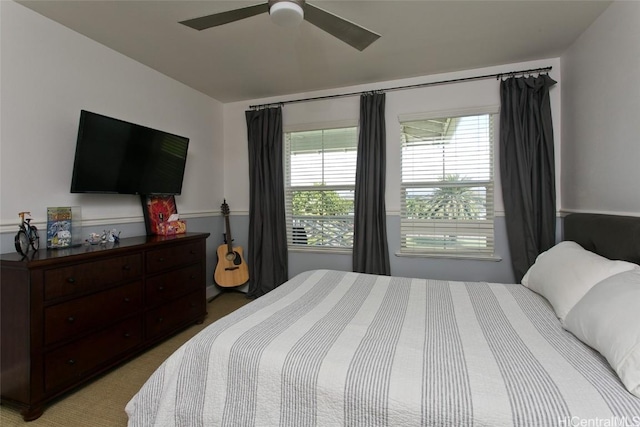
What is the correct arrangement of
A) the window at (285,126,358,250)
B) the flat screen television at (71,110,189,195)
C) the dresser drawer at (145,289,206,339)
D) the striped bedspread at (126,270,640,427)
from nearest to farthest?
the striped bedspread at (126,270,640,427) → the flat screen television at (71,110,189,195) → the dresser drawer at (145,289,206,339) → the window at (285,126,358,250)

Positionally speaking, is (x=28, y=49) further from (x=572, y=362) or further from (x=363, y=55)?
(x=572, y=362)

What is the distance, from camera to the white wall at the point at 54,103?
2.00m

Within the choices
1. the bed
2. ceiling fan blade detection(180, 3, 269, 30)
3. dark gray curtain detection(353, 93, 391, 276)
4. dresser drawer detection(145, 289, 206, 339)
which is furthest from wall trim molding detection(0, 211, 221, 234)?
dark gray curtain detection(353, 93, 391, 276)

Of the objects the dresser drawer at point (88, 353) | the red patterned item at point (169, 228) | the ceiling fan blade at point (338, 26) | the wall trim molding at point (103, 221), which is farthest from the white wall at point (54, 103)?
the ceiling fan blade at point (338, 26)

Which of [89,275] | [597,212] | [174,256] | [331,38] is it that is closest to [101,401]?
[89,275]

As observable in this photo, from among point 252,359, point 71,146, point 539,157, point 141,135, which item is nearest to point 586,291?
point 252,359

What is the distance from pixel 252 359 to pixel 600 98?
2861mm

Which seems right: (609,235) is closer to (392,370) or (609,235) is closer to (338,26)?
(392,370)

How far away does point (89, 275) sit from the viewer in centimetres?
198

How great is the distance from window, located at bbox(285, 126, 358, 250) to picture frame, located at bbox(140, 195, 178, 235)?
132 cm

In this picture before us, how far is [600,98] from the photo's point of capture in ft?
7.07

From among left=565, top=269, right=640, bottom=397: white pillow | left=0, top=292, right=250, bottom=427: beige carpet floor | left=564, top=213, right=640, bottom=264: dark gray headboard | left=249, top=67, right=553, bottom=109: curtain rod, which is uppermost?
left=249, top=67, right=553, bottom=109: curtain rod

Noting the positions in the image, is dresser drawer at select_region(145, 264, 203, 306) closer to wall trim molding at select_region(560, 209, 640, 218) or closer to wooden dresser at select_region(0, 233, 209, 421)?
wooden dresser at select_region(0, 233, 209, 421)

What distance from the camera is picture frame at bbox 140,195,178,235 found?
9.45 ft
